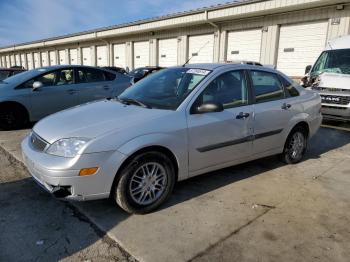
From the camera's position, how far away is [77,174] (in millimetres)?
3033

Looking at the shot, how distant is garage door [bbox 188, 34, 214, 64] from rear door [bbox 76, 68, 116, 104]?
11.3 metres

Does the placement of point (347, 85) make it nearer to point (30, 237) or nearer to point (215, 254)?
point (215, 254)

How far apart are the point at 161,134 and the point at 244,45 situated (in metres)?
15.1

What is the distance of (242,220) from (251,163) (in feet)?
6.47

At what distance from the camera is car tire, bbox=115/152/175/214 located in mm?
3260

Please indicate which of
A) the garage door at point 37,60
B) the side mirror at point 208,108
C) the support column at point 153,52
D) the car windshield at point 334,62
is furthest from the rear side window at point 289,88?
the garage door at point 37,60

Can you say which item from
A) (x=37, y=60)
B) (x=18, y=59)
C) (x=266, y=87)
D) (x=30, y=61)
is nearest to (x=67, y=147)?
(x=266, y=87)

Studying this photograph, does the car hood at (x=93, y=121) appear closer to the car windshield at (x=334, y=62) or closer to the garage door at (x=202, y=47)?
the car windshield at (x=334, y=62)

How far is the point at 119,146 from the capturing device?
10.3 feet

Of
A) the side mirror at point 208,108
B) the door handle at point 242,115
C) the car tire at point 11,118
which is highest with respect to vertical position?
the side mirror at point 208,108

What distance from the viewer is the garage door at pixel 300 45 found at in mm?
14258

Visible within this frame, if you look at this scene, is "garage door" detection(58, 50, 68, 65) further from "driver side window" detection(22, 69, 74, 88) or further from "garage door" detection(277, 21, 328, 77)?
"driver side window" detection(22, 69, 74, 88)

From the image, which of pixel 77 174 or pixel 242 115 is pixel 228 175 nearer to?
pixel 242 115

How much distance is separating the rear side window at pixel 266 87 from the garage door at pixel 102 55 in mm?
25409
